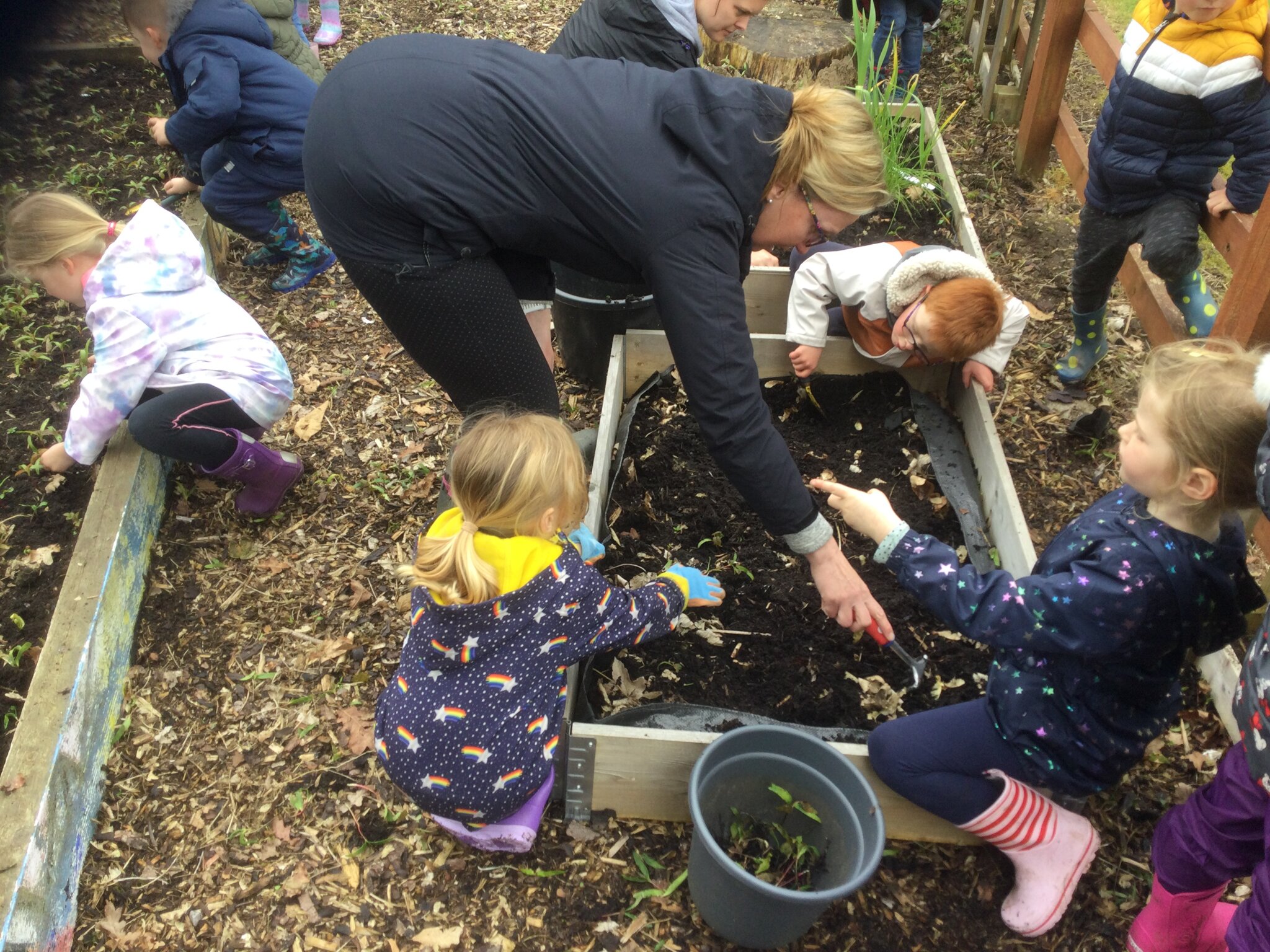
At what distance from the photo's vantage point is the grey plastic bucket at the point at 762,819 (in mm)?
1694

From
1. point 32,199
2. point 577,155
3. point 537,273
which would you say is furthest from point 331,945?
point 32,199

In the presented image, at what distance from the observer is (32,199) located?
8.38 ft

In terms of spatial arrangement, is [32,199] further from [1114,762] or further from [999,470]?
[1114,762]

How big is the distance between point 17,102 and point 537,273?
1656 millimetres

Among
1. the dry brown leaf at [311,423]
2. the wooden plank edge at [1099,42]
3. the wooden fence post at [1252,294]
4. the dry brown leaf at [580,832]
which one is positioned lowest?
the dry brown leaf at [311,423]

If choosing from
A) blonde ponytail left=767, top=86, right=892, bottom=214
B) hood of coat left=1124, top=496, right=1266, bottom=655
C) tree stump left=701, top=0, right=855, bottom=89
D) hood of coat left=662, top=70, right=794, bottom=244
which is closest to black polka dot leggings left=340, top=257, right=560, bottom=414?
hood of coat left=662, top=70, right=794, bottom=244

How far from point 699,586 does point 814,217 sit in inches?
36.9

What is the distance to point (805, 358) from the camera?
3072mm

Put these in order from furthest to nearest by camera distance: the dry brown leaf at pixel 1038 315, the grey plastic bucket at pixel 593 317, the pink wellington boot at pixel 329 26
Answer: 1. the pink wellington boot at pixel 329 26
2. the dry brown leaf at pixel 1038 315
3. the grey plastic bucket at pixel 593 317

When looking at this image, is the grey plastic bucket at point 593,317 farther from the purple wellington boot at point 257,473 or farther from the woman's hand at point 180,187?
the woman's hand at point 180,187

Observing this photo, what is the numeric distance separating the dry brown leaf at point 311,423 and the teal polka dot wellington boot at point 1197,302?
121 inches

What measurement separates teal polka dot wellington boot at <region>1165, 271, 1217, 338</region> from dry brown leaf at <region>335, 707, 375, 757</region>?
286 centimetres

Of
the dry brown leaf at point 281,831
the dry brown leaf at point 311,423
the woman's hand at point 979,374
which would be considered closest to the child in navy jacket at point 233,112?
the dry brown leaf at point 311,423

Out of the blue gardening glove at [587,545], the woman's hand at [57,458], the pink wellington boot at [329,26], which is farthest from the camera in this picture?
the pink wellington boot at [329,26]
